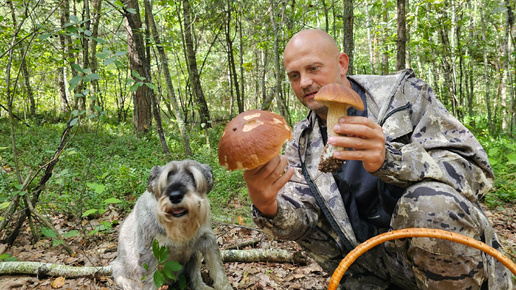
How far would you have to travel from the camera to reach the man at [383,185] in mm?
1729

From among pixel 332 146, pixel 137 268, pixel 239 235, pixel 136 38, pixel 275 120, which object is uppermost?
pixel 136 38

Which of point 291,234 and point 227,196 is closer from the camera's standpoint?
point 291,234

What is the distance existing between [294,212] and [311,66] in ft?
4.09

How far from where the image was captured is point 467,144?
2.07 metres

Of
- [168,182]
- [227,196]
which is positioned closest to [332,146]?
[168,182]

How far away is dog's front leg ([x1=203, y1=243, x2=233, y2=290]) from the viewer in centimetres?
292

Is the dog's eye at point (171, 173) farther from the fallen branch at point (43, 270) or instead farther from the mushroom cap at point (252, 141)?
the fallen branch at point (43, 270)

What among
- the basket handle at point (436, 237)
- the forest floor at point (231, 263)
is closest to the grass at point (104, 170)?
the forest floor at point (231, 263)

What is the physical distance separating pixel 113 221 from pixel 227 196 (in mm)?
2064

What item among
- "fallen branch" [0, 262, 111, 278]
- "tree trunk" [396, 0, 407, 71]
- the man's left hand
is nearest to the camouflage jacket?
the man's left hand

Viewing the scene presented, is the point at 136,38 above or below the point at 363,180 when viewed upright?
above

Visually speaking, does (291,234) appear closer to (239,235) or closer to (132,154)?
(239,235)

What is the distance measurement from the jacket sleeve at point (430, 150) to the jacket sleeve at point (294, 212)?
81 centimetres

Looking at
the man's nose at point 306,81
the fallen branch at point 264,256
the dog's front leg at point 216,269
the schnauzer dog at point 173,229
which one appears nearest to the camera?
the man's nose at point 306,81
